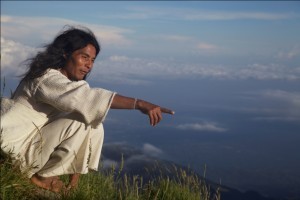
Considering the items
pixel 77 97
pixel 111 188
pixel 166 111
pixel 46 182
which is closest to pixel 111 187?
pixel 111 188

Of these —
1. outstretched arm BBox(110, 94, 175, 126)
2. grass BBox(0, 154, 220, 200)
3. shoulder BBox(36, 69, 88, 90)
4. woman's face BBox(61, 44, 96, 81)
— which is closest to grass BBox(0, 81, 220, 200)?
grass BBox(0, 154, 220, 200)

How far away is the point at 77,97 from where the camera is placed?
4.86 metres

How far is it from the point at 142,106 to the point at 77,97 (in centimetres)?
63

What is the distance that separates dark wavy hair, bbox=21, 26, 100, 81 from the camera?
518 cm

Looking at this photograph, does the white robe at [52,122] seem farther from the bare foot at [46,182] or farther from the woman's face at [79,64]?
the woman's face at [79,64]

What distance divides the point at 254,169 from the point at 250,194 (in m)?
62.3

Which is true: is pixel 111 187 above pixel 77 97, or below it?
below

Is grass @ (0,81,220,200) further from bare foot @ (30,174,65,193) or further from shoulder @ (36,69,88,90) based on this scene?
shoulder @ (36,69,88,90)

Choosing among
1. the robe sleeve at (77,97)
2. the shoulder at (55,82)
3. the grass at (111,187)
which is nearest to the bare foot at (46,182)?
the grass at (111,187)

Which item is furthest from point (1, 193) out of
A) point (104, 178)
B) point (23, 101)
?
point (104, 178)

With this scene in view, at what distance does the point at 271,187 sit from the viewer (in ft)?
465

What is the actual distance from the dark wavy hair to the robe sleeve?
0.26 meters

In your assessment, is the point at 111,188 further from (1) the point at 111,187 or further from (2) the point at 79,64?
(2) the point at 79,64

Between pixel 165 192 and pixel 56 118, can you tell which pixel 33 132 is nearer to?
pixel 56 118
